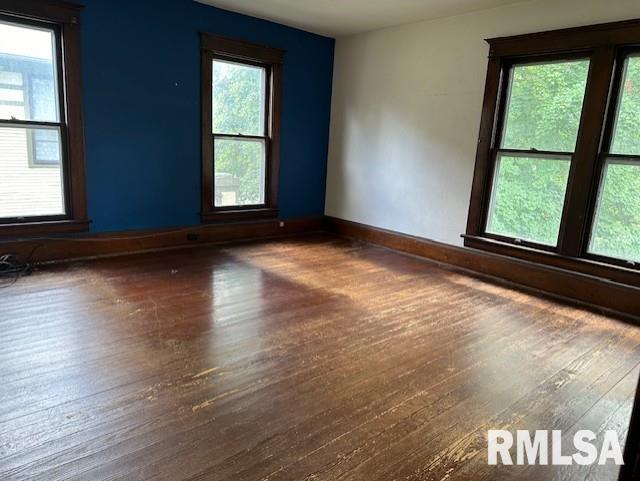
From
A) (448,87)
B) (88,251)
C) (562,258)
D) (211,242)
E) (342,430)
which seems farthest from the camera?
(211,242)

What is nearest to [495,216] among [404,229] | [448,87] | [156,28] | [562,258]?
[562,258]

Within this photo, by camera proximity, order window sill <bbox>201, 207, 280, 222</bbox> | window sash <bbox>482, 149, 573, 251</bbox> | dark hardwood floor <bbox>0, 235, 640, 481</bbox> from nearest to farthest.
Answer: dark hardwood floor <bbox>0, 235, 640, 481</bbox> → window sash <bbox>482, 149, 573, 251</bbox> → window sill <bbox>201, 207, 280, 222</bbox>

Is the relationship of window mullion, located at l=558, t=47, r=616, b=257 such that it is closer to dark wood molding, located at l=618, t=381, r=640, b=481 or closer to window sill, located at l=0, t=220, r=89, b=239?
dark wood molding, located at l=618, t=381, r=640, b=481

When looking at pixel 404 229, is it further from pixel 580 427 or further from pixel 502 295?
pixel 580 427

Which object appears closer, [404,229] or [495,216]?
[495,216]

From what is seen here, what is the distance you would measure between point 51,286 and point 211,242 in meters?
1.93

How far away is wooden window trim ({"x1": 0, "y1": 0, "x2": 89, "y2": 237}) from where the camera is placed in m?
3.80

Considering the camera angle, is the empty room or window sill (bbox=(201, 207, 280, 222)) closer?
the empty room

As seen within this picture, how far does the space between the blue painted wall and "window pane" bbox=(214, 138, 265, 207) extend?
0.29 meters

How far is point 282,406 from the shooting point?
219 centimetres

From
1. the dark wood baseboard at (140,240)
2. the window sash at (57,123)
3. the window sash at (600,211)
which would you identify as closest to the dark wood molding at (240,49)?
the window sash at (57,123)

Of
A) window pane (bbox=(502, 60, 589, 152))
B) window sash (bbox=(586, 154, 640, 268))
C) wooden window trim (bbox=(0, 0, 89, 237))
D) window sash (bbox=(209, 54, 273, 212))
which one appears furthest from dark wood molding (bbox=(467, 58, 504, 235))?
wooden window trim (bbox=(0, 0, 89, 237))

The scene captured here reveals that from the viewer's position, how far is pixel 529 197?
14.1 feet

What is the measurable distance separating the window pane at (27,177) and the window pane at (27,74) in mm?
171
